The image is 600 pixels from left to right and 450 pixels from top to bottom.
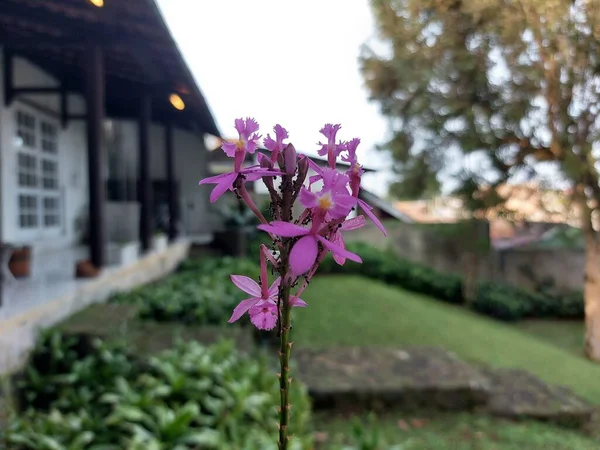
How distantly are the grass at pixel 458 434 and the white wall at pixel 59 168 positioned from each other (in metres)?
3.12

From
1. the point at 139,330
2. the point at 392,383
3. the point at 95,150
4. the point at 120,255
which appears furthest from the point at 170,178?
the point at 392,383

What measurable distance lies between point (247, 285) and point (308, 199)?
0.38 feet

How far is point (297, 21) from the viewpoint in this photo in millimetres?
1265

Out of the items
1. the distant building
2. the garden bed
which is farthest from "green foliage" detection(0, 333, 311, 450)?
the distant building

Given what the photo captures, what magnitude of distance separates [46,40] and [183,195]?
5122mm

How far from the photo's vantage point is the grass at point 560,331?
6609 millimetres

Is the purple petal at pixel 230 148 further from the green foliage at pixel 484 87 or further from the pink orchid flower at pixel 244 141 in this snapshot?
the green foliage at pixel 484 87

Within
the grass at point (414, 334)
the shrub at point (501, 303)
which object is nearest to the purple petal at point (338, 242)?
the grass at point (414, 334)

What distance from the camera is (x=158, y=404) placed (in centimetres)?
206

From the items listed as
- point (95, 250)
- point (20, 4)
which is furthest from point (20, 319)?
point (20, 4)

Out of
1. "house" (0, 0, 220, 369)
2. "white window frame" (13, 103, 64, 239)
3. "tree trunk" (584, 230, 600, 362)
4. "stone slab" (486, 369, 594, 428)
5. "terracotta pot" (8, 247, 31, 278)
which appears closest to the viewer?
"stone slab" (486, 369, 594, 428)

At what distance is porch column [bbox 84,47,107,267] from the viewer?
154 inches

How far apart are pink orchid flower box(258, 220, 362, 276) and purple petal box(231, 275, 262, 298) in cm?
8

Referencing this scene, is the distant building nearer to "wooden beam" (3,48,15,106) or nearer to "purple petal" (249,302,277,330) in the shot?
"wooden beam" (3,48,15,106)
